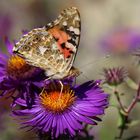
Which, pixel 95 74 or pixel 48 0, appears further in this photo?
pixel 48 0

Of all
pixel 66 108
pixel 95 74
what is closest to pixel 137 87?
pixel 66 108

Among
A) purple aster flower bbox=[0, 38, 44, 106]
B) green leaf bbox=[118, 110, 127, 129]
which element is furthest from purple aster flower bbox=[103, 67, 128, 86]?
purple aster flower bbox=[0, 38, 44, 106]

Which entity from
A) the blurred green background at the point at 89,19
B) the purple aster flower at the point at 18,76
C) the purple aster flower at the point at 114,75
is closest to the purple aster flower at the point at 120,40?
the blurred green background at the point at 89,19

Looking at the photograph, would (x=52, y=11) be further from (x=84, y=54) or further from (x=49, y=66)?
(x=49, y=66)

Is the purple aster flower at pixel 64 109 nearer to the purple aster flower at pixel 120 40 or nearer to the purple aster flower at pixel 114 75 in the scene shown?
the purple aster flower at pixel 114 75

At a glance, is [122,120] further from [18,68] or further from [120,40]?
[120,40]

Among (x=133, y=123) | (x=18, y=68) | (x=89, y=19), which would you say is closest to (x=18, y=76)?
(x=18, y=68)

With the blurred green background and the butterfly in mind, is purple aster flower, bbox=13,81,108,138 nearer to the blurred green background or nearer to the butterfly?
the butterfly
